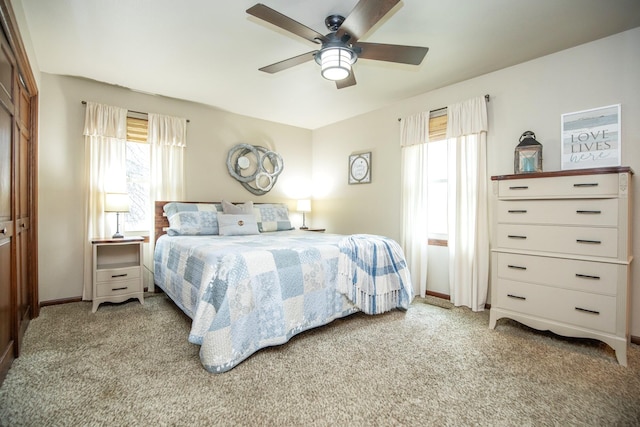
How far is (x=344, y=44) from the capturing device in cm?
206

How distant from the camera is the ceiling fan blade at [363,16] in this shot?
1642mm

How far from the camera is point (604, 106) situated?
8.08ft

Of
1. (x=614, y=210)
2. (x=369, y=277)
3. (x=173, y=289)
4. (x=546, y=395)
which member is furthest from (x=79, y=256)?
(x=614, y=210)

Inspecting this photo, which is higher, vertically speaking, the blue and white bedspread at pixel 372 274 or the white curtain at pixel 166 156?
the white curtain at pixel 166 156

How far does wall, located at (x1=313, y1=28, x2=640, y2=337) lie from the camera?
2.37 m

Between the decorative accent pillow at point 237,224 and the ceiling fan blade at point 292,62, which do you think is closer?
the ceiling fan blade at point 292,62

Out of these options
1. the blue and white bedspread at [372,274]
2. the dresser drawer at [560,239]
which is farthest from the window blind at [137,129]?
the dresser drawer at [560,239]

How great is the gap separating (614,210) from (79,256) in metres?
4.88

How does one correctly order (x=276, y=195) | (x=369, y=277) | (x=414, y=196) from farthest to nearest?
(x=276, y=195), (x=414, y=196), (x=369, y=277)

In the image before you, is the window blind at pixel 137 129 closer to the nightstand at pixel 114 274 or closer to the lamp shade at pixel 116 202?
the lamp shade at pixel 116 202

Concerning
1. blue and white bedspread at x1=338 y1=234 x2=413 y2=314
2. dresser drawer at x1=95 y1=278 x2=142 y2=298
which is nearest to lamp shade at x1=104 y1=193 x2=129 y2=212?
dresser drawer at x1=95 y1=278 x2=142 y2=298

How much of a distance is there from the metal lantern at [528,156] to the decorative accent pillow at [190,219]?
323 centimetres

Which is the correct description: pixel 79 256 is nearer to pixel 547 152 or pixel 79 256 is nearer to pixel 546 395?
pixel 546 395

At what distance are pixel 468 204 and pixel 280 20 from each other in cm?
253
